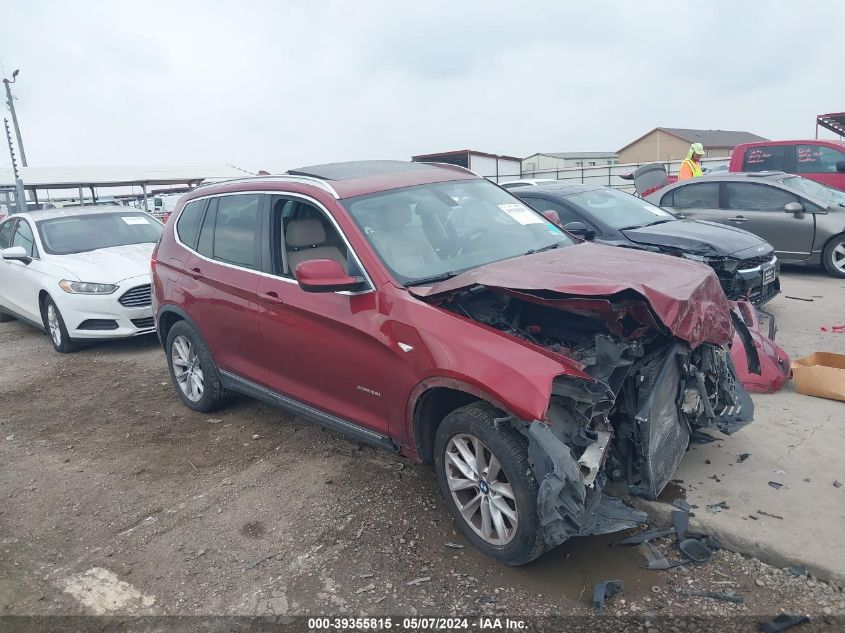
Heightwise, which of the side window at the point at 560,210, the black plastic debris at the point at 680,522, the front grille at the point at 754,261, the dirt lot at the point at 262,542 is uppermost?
the side window at the point at 560,210

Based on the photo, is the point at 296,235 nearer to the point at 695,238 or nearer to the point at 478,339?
the point at 478,339

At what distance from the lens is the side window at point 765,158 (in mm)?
12040

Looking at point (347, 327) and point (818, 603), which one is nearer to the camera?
point (818, 603)

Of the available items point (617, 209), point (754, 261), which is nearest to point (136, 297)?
point (617, 209)

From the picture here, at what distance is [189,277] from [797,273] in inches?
339

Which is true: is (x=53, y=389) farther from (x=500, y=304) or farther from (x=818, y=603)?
(x=818, y=603)

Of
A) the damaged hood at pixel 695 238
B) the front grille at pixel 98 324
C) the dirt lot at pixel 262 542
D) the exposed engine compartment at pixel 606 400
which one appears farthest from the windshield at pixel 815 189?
the front grille at pixel 98 324

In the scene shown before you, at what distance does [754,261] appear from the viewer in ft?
22.2

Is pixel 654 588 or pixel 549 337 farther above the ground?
pixel 549 337

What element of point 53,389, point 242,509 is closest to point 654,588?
point 242,509

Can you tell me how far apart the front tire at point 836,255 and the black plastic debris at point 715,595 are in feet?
25.6

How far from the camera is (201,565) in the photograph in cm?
348

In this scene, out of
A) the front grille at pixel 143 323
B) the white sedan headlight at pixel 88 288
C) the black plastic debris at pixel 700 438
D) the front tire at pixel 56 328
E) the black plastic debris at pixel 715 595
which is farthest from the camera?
the front tire at pixel 56 328

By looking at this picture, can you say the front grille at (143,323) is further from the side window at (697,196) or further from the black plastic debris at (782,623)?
the side window at (697,196)
